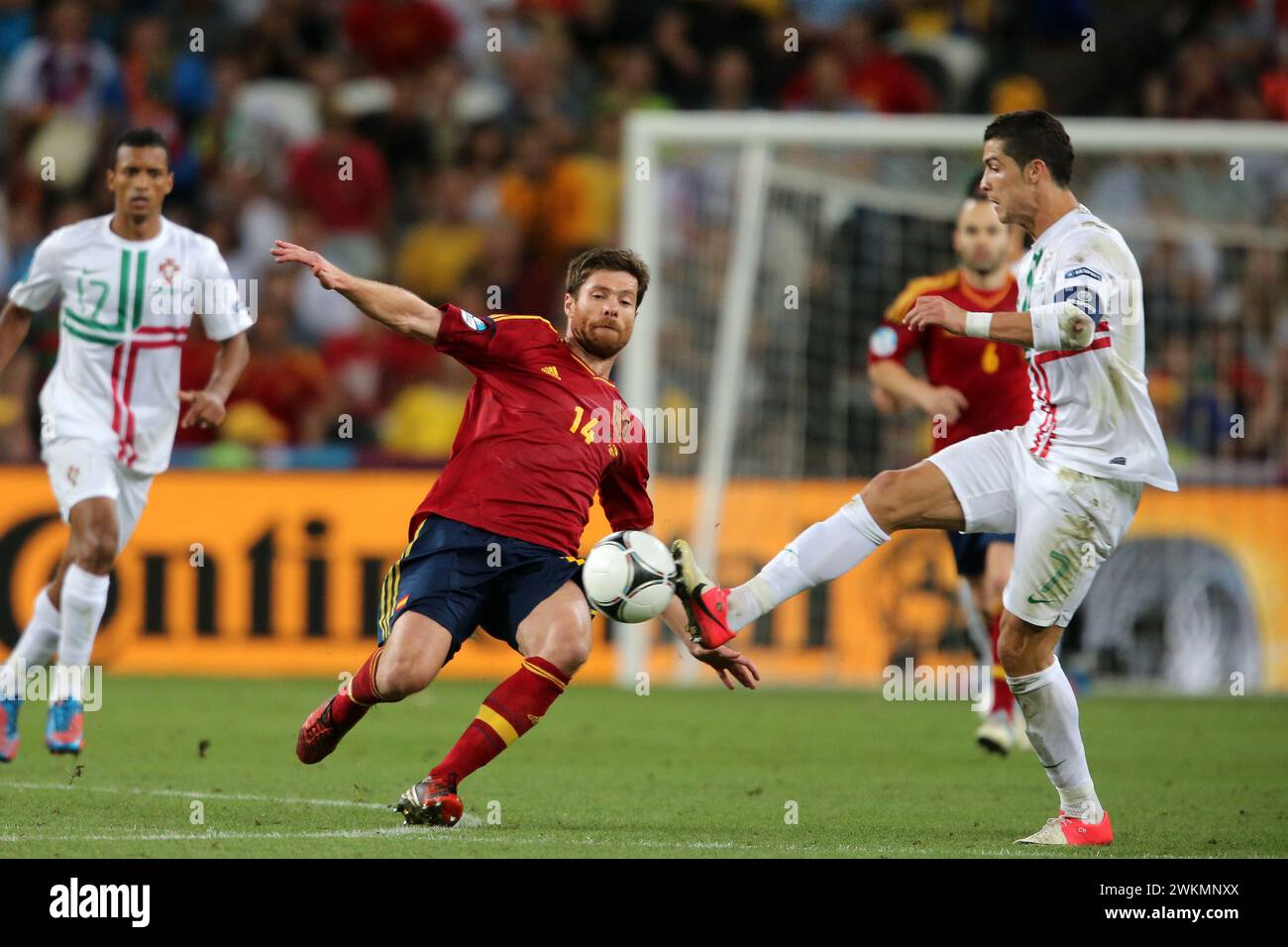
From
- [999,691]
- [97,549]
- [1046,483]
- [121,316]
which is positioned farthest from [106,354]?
[999,691]

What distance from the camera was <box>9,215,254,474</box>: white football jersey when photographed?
8.42m

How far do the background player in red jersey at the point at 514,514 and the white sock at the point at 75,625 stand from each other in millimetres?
2034

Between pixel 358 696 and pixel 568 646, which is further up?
pixel 568 646

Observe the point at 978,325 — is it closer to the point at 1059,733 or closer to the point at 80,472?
the point at 1059,733

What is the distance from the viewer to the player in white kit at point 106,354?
27.4 feet

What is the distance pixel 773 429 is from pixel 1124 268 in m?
7.37

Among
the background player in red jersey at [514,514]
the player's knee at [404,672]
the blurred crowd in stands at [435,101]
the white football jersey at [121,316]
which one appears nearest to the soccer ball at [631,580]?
the background player in red jersey at [514,514]

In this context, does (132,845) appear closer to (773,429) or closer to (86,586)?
(86,586)

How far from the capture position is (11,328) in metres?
8.33

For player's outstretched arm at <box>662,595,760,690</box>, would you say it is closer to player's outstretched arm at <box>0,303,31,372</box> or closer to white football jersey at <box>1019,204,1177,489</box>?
white football jersey at <box>1019,204,1177,489</box>

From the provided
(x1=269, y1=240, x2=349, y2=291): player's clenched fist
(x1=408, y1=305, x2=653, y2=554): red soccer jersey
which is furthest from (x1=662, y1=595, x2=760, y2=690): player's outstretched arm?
(x1=269, y1=240, x2=349, y2=291): player's clenched fist

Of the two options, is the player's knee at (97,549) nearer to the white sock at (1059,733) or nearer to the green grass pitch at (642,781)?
the green grass pitch at (642,781)

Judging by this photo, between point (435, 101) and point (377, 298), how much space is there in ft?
35.4

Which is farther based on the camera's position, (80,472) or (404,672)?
(80,472)
